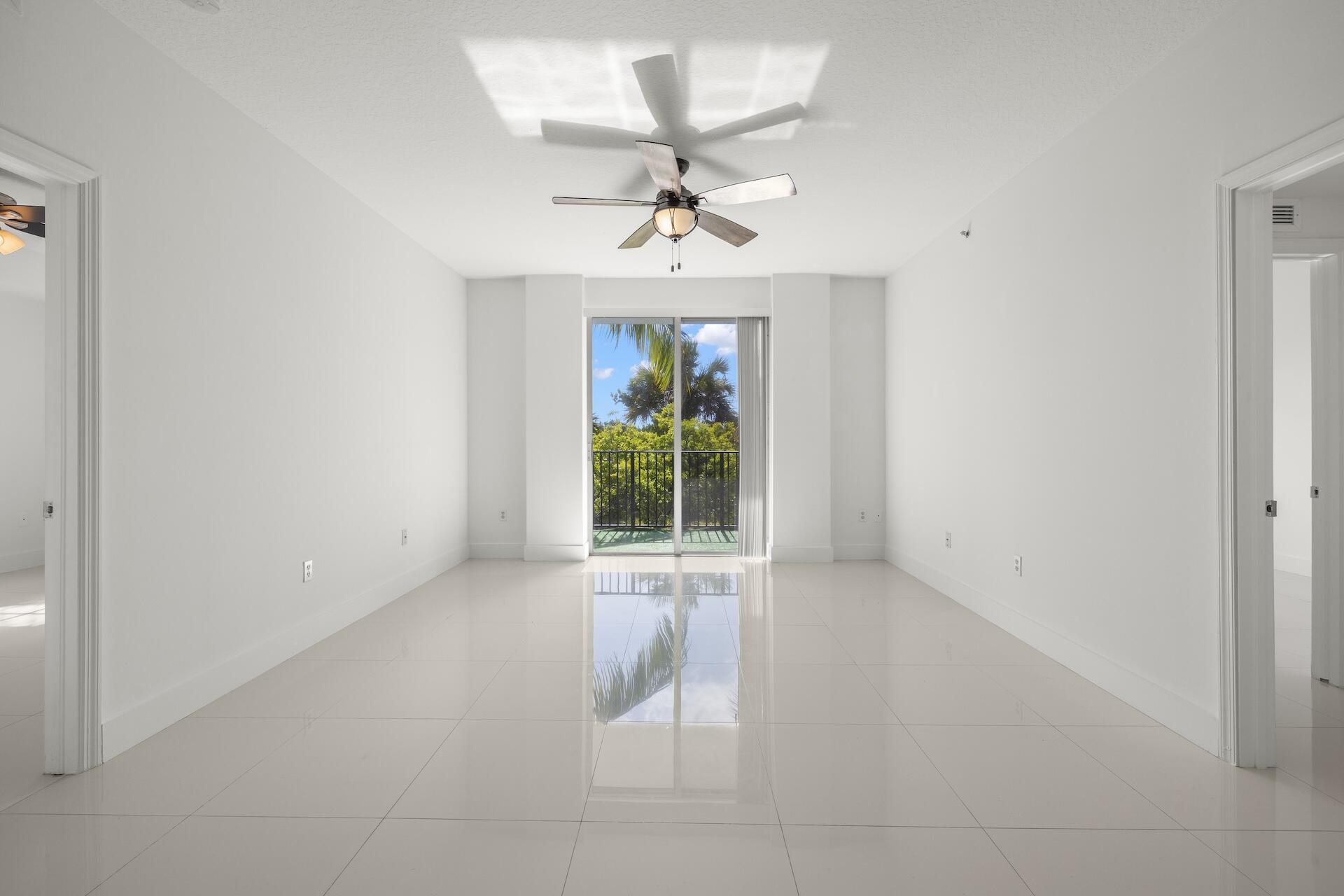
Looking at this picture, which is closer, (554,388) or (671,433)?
(554,388)

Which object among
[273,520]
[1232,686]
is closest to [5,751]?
[273,520]

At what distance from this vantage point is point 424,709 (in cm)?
275

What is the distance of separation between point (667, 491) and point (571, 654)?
3257 mm

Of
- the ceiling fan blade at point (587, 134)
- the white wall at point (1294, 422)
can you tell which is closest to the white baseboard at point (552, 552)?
the ceiling fan blade at point (587, 134)

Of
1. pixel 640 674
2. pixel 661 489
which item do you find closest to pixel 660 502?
pixel 661 489

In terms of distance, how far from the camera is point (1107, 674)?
2.96 meters

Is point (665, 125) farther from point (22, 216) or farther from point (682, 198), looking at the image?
point (22, 216)

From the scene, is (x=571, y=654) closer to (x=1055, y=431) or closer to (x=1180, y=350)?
(x=1055, y=431)

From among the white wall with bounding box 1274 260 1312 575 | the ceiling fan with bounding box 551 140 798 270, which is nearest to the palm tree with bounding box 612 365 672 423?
the ceiling fan with bounding box 551 140 798 270

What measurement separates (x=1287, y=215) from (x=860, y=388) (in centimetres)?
344

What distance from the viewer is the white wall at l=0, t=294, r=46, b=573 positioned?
5.79 metres

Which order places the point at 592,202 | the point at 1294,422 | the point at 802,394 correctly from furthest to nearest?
1. the point at 802,394
2. the point at 1294,422
3. the point at 592,202

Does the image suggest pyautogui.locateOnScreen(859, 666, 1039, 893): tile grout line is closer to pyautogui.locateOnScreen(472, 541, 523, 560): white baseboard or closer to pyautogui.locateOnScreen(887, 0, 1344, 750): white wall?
pyautogui.locateOnScreen(887, 0, 1344, 750): white wall

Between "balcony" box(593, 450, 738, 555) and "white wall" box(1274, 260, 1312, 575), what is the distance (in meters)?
4.55
